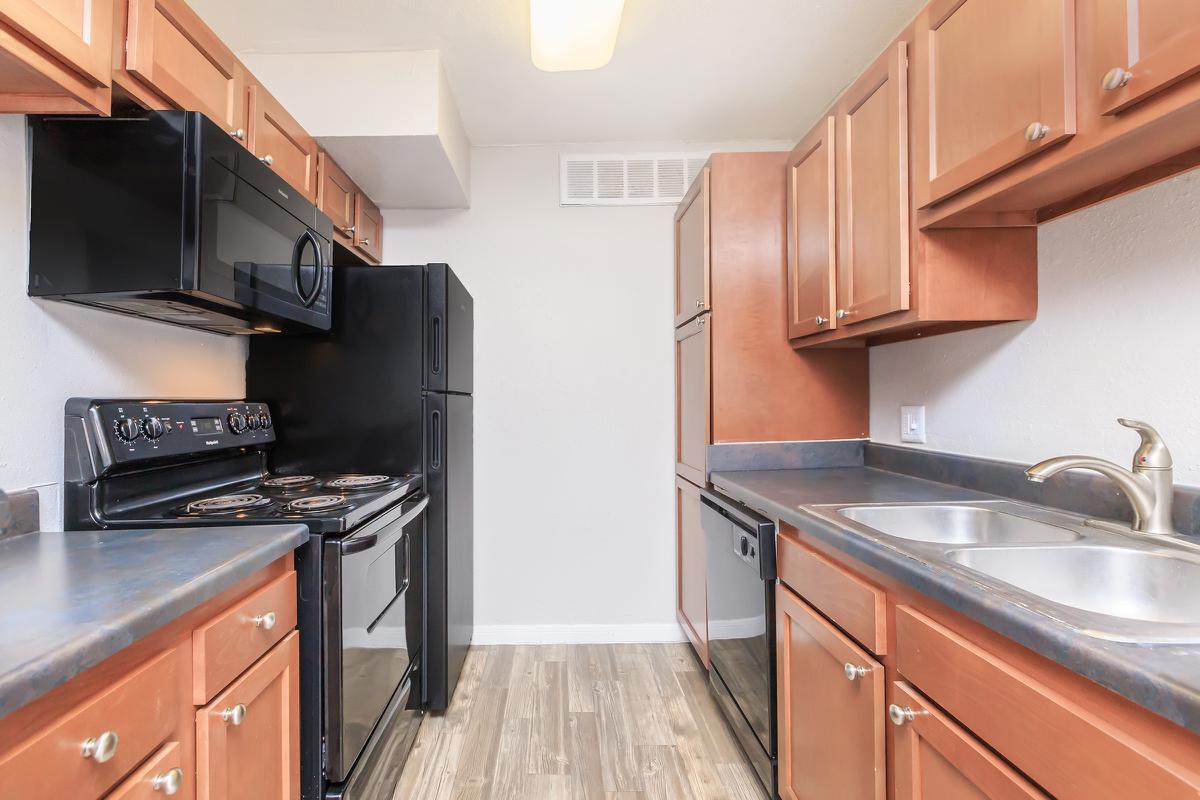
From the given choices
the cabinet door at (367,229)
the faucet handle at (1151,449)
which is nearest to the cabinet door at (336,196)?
the cabinet door at (367,229)

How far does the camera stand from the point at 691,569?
7.74ft

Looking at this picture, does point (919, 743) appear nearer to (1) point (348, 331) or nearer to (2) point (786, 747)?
(2) point (786, 747)

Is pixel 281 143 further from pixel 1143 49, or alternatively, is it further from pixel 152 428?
pixel 1143 49

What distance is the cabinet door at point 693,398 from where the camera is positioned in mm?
2061

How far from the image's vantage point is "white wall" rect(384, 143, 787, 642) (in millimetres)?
2617

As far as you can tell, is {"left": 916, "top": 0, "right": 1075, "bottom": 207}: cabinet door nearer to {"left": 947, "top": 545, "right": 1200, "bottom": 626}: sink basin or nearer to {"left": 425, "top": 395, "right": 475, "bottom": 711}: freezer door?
{"left": 947, "top": 545, "right": 1200, "bottom": 626}: sink basin

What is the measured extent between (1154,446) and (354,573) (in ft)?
5.66

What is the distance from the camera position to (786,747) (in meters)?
1.40

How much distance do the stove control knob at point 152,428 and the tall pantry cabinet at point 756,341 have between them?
170 cm

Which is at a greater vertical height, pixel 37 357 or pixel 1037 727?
pixel 37 357

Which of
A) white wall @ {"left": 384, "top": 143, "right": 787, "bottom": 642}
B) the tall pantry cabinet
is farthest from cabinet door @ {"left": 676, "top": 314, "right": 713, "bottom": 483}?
white wall @ {"left": 384, "top": 143, "right": 787, "bottom": 642}

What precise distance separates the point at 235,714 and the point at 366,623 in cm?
48

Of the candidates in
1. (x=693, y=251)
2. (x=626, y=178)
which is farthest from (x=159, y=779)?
(x=626, y=178)

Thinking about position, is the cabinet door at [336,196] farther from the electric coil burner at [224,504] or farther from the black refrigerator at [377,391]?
the electric coil burner at [224,504]
